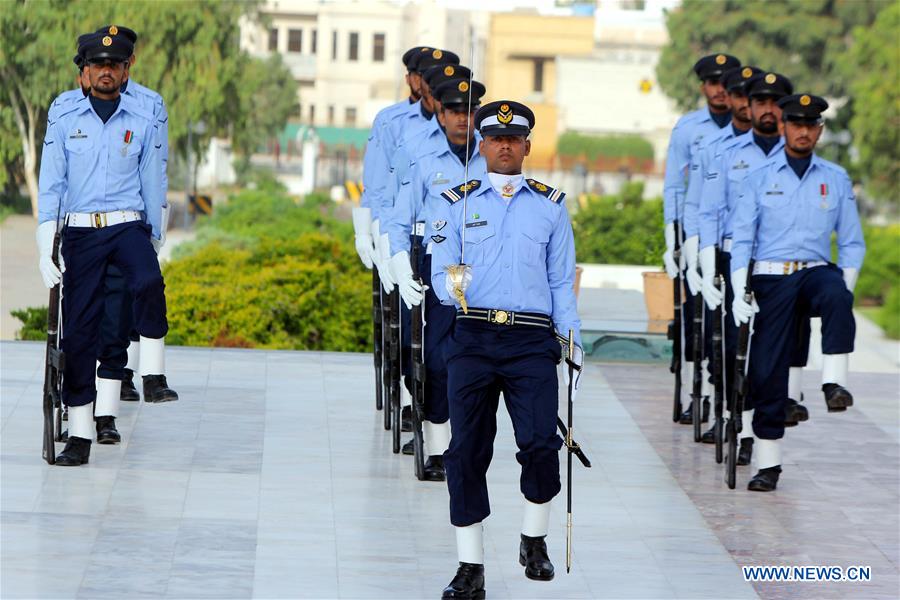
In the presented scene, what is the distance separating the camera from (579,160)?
8931 cm

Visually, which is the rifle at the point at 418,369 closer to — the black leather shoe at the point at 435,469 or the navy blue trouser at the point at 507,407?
the black leather shoe at the point at 435,469

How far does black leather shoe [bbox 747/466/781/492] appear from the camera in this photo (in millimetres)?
9367

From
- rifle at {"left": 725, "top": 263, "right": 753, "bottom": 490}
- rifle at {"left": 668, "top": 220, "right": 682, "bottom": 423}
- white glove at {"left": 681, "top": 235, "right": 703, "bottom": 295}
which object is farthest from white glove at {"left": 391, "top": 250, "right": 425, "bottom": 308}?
rifle at {"left": 668, "top": 220, "right": 682, "bottom": 423}

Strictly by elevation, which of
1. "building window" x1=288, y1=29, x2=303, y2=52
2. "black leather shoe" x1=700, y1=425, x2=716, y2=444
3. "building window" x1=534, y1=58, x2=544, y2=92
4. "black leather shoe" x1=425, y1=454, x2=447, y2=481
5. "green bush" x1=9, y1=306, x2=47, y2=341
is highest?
"building window" x1=288, y1=29, x2=303, y2=52

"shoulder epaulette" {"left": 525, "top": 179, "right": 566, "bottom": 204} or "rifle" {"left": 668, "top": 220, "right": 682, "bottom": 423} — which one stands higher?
"shoulder epaulette" {"left": 525, "top": 179, "right": 566, "bottom": 204}

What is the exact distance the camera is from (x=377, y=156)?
1034 cm

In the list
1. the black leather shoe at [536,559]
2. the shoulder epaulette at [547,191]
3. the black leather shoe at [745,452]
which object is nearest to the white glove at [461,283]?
the shoulder epaulette at [547,191]

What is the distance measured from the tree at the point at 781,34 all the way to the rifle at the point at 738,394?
60.7 meters

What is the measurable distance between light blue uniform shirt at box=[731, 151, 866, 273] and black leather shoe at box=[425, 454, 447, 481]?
6.25 feet

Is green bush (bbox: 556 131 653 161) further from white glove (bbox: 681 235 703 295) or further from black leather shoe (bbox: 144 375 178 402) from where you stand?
black leather shoe (bbox: 144 375 178 402)

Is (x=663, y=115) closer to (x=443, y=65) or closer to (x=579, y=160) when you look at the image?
(x=579, y=160)

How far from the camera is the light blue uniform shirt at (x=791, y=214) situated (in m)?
9.12

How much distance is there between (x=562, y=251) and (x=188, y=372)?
5907 mm

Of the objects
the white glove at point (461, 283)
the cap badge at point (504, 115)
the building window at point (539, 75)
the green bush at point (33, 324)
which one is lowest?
the green bush at point (33, 324)
